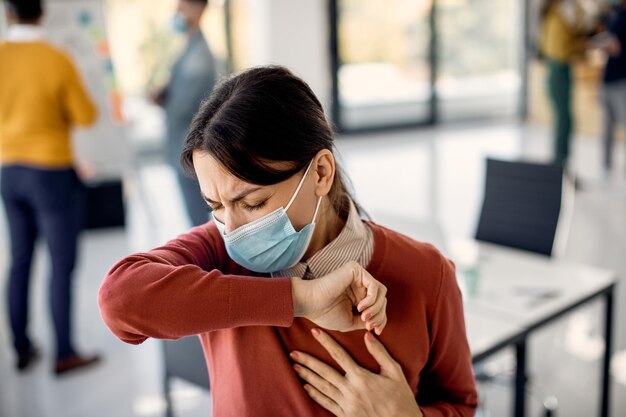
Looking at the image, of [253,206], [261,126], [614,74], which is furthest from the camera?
[614,74]

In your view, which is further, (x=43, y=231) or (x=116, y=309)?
(x=43, y=231)

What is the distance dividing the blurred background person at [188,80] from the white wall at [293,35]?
459 cm

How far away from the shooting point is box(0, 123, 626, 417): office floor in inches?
114

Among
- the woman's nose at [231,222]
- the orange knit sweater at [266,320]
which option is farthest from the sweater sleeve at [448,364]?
the woman's nose at [231,222]

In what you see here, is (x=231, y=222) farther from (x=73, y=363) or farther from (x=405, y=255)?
(x=73, y=363)

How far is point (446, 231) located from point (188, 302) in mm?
3204

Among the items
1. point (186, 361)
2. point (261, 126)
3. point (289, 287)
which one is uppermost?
point (261, 126)

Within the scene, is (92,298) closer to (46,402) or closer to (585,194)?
(46,402)

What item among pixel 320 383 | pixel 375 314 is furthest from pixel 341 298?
pixel 320 383

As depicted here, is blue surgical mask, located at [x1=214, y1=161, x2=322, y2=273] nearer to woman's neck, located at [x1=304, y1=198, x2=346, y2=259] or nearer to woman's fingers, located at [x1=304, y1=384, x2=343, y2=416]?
woman's neck, located at [x1=304, y1=198, x2=346, y2=259]

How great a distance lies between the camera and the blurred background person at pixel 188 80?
11.5 feet

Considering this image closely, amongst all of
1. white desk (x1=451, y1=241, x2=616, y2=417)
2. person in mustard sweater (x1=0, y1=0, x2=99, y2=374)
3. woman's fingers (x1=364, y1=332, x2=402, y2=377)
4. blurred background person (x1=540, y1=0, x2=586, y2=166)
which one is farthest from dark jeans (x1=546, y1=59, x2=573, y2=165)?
woman's fingers (x1=364, y1=332, x2=402, y2=377)

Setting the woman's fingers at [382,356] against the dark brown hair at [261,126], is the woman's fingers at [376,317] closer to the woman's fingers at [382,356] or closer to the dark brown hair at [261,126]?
the woman's fingers at [382,356]

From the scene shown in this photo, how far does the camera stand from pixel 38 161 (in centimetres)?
304
